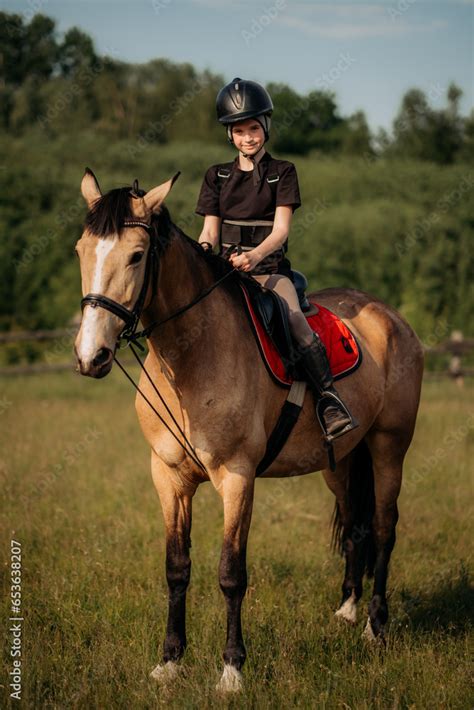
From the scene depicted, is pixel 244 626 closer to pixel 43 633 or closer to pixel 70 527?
pixel 43 633

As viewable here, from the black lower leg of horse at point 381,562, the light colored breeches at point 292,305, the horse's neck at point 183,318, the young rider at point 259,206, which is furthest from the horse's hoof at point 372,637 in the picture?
the horse's neck at point 183,318

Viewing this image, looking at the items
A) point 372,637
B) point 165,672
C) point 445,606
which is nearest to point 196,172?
point 445,606

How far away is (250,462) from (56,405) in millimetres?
11282

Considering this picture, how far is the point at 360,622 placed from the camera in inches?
229

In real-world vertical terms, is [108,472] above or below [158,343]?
below

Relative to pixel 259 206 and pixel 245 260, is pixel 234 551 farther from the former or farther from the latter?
pixel 259 206

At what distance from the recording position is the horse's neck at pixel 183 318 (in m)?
4.25

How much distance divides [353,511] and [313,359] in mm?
2051

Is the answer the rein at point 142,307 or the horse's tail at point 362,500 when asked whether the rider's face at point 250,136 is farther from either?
the horse's tail at point 362,500

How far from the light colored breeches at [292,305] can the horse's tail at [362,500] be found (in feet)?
5.68

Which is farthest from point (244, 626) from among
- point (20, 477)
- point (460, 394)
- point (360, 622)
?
point (460, 394)

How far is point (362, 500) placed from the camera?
6297 millimetres

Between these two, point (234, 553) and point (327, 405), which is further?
point (327, 405)

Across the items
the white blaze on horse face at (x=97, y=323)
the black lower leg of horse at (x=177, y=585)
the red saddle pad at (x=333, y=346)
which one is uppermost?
the white blaze on horse face at (x=97, y=323)
